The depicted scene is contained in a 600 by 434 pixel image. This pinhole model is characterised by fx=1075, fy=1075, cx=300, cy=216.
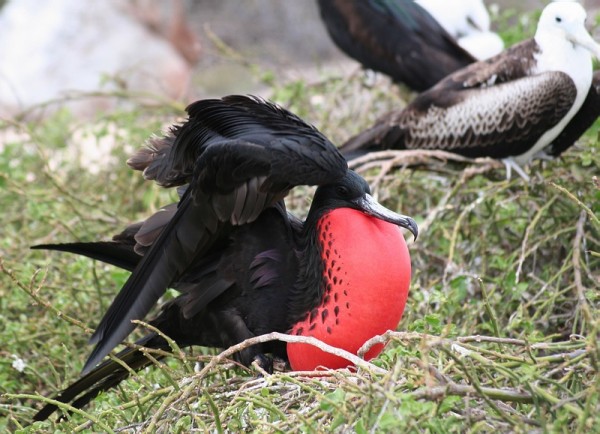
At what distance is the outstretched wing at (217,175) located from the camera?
2467 millimetres

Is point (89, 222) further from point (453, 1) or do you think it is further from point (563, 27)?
point (453, 1)

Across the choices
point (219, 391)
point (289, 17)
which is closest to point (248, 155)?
point (219, 391)

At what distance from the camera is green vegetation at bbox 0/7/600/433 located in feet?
6.47

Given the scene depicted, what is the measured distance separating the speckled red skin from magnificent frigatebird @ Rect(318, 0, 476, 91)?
2.72 meters

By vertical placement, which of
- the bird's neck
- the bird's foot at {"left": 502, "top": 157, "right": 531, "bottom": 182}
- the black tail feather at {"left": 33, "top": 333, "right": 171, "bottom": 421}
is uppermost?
the bird's neck

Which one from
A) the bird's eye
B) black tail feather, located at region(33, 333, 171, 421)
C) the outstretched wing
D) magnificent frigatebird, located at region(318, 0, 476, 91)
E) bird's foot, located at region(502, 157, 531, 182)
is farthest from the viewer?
magnificent frigatebird, located at region(318, 0, 476, 91)

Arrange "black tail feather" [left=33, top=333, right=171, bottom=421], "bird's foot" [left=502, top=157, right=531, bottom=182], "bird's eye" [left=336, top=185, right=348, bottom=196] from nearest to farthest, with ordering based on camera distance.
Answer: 1. "bird's eye" [left=336, top=185, right=348, bottom=196]
2. "black tail feather" [left=33, top=333, right=171, bottom=421]
3. "bird's foot" [left=502, top=157, right=531, bottom=182]

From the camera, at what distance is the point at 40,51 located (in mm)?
9211

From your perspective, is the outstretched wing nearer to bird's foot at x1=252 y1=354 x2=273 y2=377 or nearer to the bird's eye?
the bird's eye

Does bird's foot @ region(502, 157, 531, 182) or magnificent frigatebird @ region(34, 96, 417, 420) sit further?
bird's foot @ region(502, 157, 531, 182)

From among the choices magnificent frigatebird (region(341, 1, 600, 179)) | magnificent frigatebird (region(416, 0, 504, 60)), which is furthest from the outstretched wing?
magnificent frigatebird (region(416, 0, 504, 60))

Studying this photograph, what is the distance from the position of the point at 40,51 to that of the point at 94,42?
1.54ft

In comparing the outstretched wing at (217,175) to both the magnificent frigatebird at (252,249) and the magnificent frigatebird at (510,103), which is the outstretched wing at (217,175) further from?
the magnificent frigatebird at (510,103)

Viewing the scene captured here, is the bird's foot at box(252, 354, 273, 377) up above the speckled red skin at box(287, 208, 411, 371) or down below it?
below
